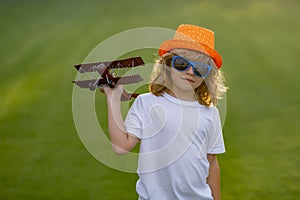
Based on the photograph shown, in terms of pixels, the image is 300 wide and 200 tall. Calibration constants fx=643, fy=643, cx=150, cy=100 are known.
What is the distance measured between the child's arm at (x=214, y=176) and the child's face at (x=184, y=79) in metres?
0.39

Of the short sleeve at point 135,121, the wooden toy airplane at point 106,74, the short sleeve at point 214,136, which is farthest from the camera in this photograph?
the short sleeve at point 214,136

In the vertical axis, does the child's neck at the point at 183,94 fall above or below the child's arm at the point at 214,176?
above

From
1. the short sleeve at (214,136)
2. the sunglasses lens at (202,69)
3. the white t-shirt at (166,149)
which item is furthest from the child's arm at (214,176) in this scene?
the sunglasses lens at (202,69)

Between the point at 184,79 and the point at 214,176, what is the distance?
54 centimetres

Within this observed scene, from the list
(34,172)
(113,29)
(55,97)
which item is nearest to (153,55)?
(34,172)

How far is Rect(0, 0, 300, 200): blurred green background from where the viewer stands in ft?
20.7

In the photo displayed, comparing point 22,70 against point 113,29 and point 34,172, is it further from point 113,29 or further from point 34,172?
point 34,172

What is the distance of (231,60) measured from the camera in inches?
543

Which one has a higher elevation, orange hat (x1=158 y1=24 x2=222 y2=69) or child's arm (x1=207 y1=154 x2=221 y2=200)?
orange hat (x1=158 y1=24 x2=222 y2=69)

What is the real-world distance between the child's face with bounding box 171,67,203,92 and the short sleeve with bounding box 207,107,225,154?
174 mm

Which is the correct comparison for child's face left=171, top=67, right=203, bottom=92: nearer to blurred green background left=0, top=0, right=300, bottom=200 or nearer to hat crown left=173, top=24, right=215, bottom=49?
hat crown left=173, top=24, right=215, bottom=49

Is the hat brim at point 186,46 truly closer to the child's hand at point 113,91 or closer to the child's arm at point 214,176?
the child's hand at point 113,91

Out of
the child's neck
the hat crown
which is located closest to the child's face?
the child's neck

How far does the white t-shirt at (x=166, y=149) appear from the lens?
9.19 ft
